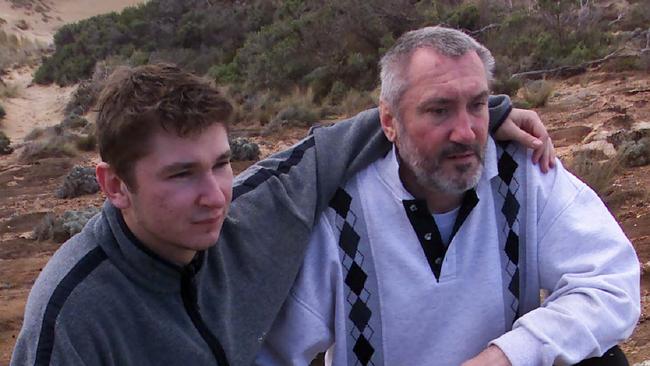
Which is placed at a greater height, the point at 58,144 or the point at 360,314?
the point at 360,314

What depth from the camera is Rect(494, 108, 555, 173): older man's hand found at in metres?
2.29

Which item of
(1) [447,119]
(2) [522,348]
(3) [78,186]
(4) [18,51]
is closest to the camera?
(2) [522,348]

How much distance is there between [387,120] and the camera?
2.32 m

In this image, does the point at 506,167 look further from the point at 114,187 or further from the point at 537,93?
the point at 537,93

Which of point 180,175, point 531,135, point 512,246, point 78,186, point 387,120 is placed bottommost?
point 78,186

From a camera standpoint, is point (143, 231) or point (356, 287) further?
point (356, 287)

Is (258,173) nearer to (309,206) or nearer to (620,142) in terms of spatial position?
(309,206)

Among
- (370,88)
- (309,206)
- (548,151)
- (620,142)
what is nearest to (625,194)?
(620,142)

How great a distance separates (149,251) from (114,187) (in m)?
0.15

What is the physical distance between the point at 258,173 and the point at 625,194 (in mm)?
3748

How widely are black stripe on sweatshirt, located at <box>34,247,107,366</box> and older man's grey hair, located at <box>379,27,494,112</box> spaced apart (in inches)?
37.7

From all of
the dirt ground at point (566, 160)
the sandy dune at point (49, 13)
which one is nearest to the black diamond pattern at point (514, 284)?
the dirt ground at point (566, 160)

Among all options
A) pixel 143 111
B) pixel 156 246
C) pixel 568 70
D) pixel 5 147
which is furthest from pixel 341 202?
pixel 5 147

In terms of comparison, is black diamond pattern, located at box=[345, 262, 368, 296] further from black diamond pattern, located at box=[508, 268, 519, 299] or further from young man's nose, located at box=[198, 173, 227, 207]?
young man's nose, located at box=[198, 173, 227, 207]
